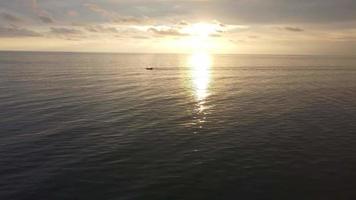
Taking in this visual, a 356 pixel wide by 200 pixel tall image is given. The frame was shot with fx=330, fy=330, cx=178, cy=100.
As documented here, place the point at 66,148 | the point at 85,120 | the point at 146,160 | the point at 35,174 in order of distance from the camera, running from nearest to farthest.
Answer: the point at 35,174 < the point at 146,160 < the point at 66,148 < the point at 85,120

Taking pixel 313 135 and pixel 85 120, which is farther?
pixel 85 120

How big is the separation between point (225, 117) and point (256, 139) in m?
11.7

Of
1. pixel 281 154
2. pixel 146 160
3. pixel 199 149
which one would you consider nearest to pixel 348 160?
pixel 281 154

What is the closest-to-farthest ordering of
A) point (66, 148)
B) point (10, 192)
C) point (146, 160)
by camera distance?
point (10, 192) < point (146, 160) < point (66, 148)

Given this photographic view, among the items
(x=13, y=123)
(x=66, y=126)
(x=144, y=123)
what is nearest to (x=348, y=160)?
(x=144, y=123)

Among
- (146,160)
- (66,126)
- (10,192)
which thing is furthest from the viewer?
(66,126)

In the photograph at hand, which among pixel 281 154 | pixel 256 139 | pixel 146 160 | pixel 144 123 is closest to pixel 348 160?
pixel 281 154

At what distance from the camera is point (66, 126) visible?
141 ft

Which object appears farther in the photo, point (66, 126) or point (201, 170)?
point (66, 126)

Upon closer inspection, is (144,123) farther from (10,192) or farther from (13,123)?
(10,192)

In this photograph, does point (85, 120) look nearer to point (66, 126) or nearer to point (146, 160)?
point (66, 126)

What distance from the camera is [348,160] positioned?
31.2 m

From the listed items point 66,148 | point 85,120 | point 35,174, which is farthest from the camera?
point 85,120

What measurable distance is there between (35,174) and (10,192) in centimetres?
333
